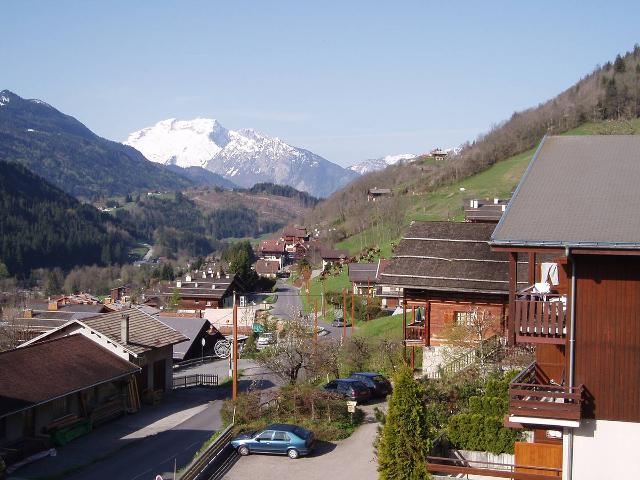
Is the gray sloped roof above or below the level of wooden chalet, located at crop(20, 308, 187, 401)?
above

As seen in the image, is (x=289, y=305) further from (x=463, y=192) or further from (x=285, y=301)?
(x=463, y=192)

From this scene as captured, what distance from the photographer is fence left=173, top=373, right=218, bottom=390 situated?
38.7 meters

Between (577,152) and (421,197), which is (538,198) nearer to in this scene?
(577,152)

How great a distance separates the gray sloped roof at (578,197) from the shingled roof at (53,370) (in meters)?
17.1

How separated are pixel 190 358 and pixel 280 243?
10999cm

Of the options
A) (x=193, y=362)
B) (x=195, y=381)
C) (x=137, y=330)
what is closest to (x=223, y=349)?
(x=193, y=362)

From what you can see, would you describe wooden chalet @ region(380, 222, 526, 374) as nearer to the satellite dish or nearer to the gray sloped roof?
the gray sloped roof

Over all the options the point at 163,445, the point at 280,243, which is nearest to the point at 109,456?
the point at 163,445

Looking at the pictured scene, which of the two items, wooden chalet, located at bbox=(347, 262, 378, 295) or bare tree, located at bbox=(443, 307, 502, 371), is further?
wooden chalet, located at bbox=(347, 262, 378, 295)

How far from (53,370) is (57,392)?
175 centimetres

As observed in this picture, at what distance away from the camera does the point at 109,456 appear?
24922 millimetres

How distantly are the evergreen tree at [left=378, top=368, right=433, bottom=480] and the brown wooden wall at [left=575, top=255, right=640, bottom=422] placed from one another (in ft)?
14.5

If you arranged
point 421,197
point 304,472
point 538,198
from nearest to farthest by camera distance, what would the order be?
point 538,198, point 304,472, point 421,197

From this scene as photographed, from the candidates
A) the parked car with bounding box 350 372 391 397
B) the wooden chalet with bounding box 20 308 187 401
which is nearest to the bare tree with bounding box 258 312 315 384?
the parked car with bounding box 350 372 391 397
